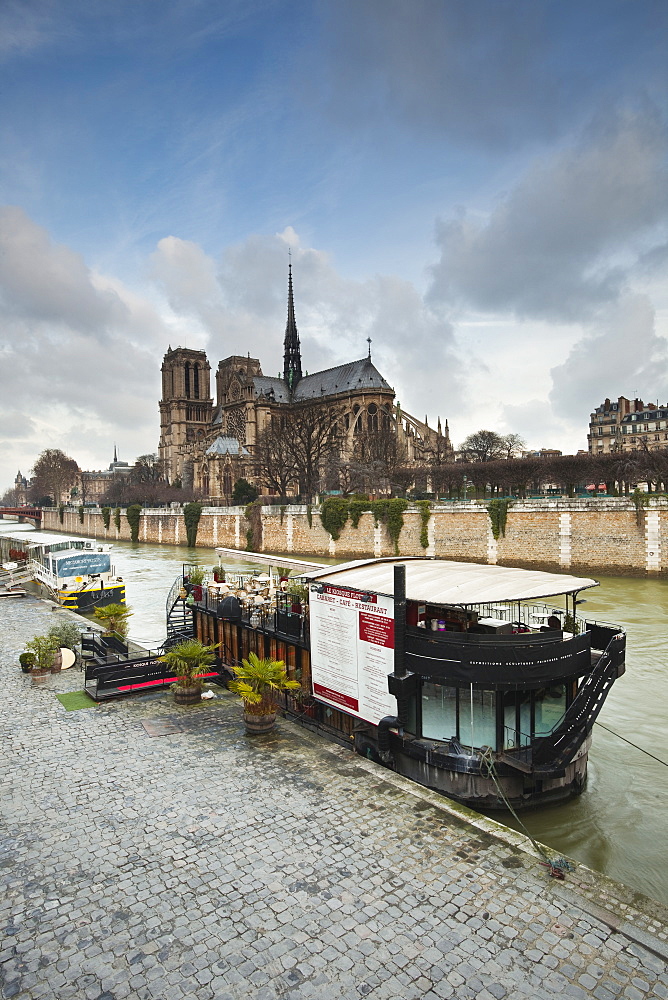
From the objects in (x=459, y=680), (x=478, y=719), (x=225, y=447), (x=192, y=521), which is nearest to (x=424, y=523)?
(x=192, y=521)

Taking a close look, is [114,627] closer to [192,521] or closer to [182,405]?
[192,521]

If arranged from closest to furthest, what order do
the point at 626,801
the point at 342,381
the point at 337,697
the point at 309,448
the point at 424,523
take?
the point at 626,801, the point at 337,697, the point at 424,523, the point at 309,448, the point at 342,381

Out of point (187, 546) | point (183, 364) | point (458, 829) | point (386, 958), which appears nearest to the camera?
point (386, 958)

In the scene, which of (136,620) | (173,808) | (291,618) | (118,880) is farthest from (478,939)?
(136,620)

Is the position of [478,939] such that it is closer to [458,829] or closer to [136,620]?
[458,829]

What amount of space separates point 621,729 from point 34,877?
999 centimetres

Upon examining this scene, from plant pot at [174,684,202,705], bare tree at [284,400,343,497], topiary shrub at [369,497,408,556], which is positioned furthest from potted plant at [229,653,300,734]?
bare tree at [284,400,343,497]

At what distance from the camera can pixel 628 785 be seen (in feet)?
32.3

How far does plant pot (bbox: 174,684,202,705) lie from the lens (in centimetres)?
1172

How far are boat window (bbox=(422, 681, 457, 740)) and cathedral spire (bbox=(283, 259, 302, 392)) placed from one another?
96549 millimetres

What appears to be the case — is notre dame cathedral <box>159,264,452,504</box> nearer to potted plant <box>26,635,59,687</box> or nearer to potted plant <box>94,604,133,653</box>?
potted plant <box>94,604,133,653</box>

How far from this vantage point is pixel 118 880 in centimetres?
635

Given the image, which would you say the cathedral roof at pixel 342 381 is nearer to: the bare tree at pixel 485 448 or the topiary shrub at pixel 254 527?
the bare tree at pixel 485 448

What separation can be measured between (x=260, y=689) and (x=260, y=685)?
7 cm
